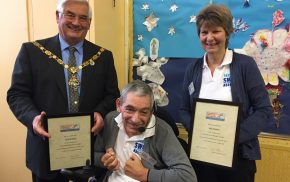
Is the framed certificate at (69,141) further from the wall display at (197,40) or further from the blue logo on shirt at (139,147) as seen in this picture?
the wall display at (197,40)

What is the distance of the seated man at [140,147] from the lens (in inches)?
55.9

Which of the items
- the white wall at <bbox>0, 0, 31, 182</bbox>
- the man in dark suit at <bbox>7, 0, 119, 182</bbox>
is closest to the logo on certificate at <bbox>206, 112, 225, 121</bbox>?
the man in dark suit at <bbox>7, 0, 119, 182</bbox>

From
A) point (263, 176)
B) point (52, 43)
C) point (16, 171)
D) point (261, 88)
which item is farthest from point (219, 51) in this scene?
point (16, 171)

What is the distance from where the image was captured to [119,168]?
1517 millimetres

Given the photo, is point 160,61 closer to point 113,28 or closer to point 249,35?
point 113,28

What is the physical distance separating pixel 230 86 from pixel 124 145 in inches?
24.4

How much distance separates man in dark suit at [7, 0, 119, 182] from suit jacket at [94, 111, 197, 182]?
99 millimetres

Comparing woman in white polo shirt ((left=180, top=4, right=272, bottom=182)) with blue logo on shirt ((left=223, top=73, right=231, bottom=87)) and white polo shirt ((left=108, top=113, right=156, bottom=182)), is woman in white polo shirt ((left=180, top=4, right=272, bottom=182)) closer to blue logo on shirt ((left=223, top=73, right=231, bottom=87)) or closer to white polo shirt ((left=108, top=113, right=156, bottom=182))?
blue logo on shirt ((left=223, top=73, right=231, bottom=87))

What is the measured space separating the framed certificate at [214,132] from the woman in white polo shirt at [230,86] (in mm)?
63

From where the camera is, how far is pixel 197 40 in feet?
8.02

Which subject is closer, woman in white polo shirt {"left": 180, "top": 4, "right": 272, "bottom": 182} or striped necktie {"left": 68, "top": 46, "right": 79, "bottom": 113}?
woman in white polo shirt {"left": 180, "top": 4, "right": 272, "bottom": 182}

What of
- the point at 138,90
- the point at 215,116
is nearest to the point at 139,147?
the point at 138,90

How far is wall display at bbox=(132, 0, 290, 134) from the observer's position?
2.17 metres

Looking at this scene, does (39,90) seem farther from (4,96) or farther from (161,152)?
(4,96)
